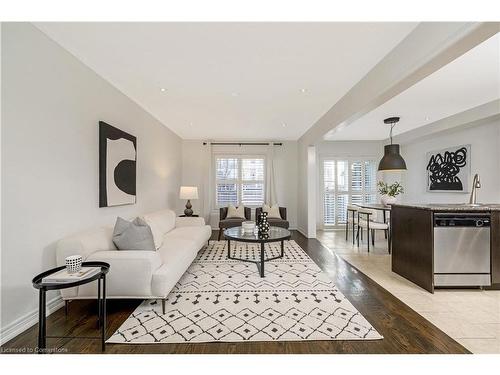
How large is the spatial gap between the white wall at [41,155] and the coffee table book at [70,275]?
474 mm

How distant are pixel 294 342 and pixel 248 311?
23.0 inches

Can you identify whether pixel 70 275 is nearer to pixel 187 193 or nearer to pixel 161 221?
pixel 161 221

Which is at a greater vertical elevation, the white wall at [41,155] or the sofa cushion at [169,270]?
the white wall at [41,155]

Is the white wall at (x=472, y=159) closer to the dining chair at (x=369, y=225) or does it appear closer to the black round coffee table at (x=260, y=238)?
the dining chair at (x=369, y=225)

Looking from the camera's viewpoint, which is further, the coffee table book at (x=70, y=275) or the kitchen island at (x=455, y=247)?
the kitchen island at (x=455, y=247)

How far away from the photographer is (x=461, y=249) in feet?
9.03

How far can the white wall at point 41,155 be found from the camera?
184 centimetres

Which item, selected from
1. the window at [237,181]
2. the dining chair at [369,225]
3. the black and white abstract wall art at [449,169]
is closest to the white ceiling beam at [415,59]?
the dining chair at [369,225]

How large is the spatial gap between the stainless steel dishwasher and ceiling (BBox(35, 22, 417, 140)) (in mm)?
1976

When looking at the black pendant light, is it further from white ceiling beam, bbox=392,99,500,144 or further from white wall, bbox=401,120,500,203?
white wall, bbox=401,120,500,203
